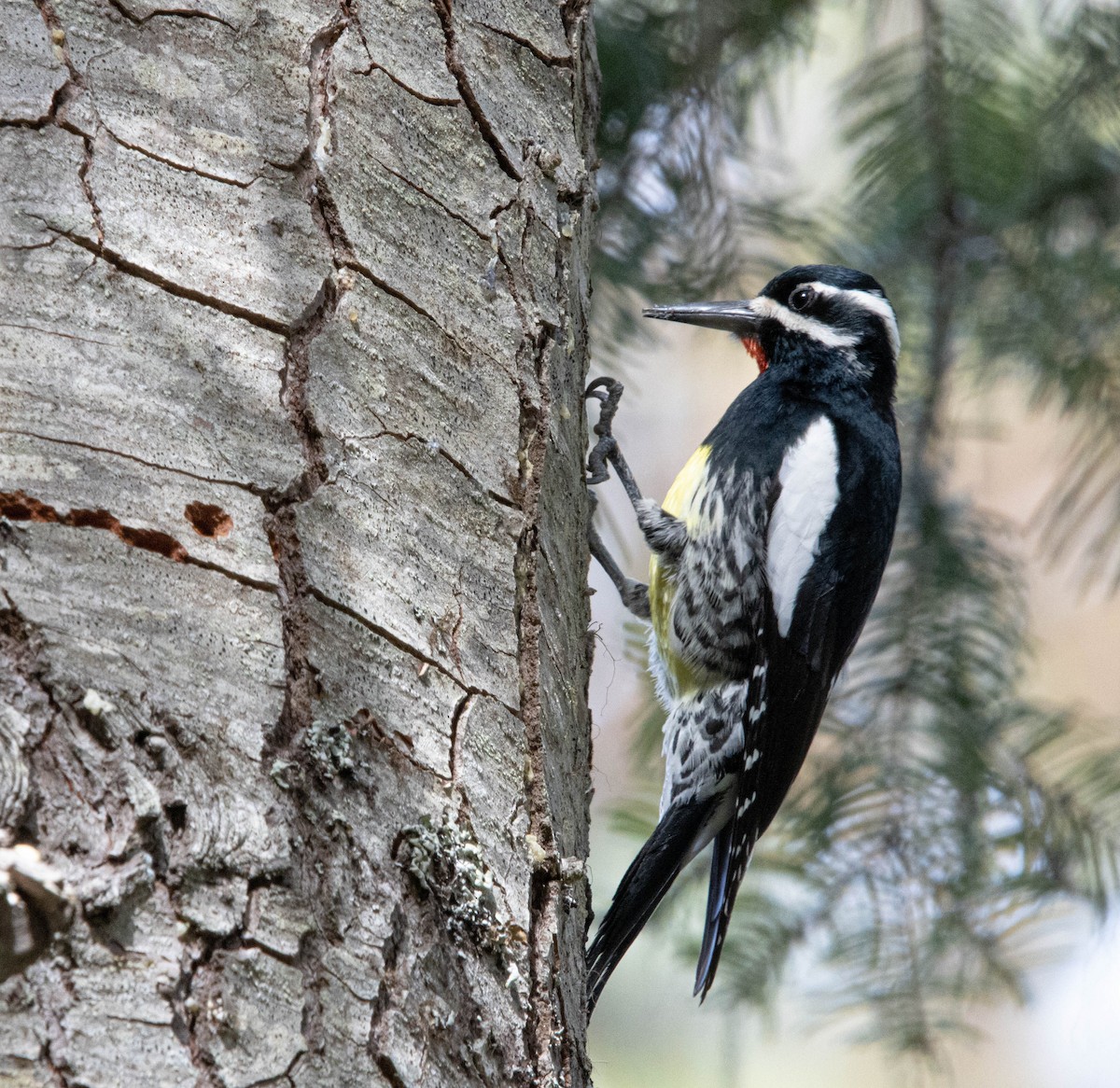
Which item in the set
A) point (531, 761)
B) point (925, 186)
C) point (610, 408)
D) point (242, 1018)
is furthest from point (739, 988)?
point (242, 1018)

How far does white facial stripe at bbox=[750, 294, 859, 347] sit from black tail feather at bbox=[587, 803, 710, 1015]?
3.11ft

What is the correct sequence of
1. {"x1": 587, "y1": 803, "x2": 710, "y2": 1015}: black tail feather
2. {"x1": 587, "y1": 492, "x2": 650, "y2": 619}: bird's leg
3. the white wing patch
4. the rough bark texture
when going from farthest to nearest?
{"x1": 587, "y1": 492, "x2": 650, "y2": 619}: bird's leg, the white wing patch, {"x1": 587, "y1": 803, "x2": 710, "y2": 1015}: black tail feather, the rough bark texture

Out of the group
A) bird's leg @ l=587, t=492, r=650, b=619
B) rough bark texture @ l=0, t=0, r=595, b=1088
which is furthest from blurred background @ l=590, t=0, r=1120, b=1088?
rough bark texture @ l=0, t=0, r=595, b=1088

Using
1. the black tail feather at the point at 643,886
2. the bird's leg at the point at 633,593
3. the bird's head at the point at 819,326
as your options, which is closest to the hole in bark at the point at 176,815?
the black tail feather at the point at 643,886

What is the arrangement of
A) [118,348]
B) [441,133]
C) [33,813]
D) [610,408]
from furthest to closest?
[610,408] → [441,133] → [118,348] → [33,813]

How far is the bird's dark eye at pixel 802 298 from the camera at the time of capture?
2.44m

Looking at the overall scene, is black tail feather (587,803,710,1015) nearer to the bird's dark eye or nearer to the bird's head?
the bird's head

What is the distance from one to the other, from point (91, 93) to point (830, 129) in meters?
1.85

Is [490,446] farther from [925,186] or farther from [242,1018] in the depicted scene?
[925,186]

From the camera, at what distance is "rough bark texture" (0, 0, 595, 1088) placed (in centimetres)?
82

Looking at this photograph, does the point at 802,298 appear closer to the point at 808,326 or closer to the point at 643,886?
the point at 808,326

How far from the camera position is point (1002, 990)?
2.15 meters

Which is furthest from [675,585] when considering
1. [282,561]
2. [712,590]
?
[282,561]

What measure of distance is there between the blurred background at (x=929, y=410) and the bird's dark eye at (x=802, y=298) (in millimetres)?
58
